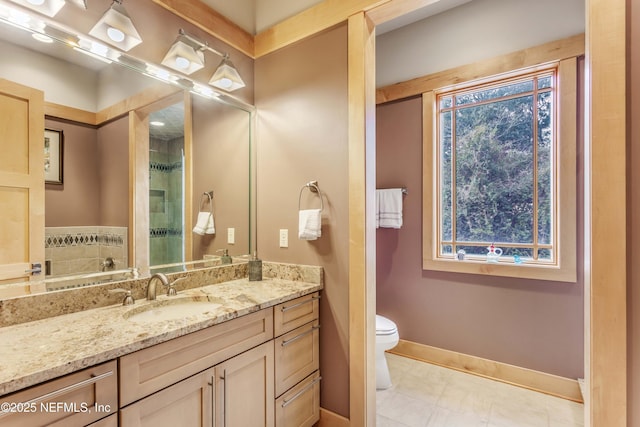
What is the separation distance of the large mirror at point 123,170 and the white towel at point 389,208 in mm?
1283

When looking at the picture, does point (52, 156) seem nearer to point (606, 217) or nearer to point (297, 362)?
point (297, 362)

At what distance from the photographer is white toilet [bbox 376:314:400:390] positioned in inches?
85.5

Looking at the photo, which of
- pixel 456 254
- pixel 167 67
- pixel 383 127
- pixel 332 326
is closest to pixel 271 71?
pixel 167 67

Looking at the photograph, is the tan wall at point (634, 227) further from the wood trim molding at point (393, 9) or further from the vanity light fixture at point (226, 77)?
the vanity light fixture at point (226, 77)

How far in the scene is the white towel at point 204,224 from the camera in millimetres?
1919

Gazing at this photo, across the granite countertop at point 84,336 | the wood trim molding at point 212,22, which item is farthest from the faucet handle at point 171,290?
the wood trim molding at point 212,22

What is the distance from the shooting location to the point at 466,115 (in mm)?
2607

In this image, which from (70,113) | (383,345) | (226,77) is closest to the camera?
(70,113)

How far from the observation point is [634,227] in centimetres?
112

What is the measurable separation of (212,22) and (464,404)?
3077 mm

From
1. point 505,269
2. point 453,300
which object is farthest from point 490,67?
point 453,300

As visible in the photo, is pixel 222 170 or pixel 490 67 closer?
pixel 222 170

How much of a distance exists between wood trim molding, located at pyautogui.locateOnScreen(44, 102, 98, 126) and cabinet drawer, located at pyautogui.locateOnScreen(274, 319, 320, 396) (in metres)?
1.40

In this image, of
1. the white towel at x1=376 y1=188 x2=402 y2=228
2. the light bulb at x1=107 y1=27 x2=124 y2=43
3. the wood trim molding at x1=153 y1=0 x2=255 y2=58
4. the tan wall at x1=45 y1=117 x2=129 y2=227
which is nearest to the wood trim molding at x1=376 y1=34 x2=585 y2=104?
the white towel at x1=376 y1=188 x2=402 y2=228
